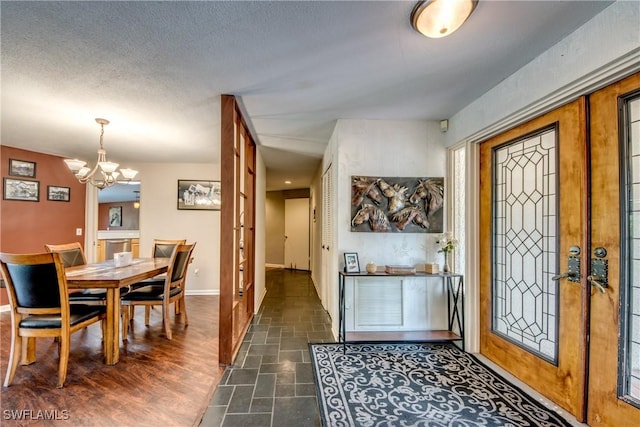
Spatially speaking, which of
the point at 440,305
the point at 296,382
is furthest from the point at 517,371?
the point at 296,382

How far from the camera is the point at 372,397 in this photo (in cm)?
190

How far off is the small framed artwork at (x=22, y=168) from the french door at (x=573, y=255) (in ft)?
20.3

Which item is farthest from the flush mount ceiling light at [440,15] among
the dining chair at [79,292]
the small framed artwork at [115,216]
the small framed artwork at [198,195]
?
the small framed artwork at [115,216]

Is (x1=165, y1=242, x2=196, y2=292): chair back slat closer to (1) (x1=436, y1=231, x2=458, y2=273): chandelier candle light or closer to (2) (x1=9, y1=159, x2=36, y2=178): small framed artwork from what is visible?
(1) (x1=436, y1=231, x2=458, y2=273): chandelier candle light

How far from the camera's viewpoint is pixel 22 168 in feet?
13.3

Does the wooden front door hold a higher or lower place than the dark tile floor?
higher

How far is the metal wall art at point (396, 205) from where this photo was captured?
9.27 feet

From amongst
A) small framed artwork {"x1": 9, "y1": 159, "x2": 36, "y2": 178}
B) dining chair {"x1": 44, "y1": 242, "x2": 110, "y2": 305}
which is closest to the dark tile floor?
dining chair {"x1": 44, "y1": 242, "x2": 110, "y2": 305}

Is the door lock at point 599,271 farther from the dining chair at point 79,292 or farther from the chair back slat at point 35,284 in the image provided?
the dining chair at point 79,292

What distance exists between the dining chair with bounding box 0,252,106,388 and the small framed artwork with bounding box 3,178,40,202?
2.88m

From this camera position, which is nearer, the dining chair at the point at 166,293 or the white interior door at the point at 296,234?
the dining chair at the point at 166,293

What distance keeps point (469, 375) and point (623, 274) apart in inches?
50.7

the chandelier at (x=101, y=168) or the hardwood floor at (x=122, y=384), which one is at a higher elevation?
the chandelier at (x=101, y=168)

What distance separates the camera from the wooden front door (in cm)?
142
